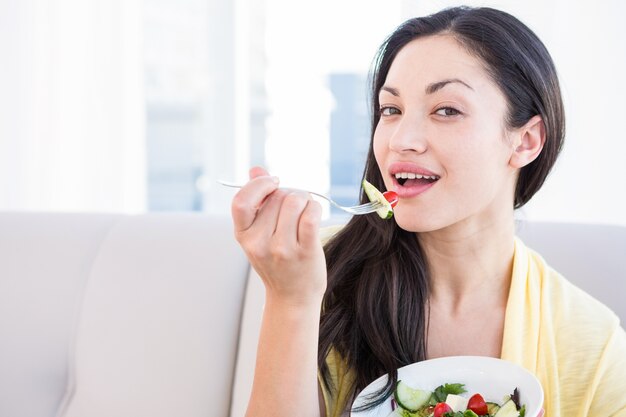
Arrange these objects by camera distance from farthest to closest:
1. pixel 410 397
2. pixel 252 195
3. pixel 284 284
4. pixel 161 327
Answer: pixel 161 327
pixel 410 397
pixel 284 284
pixel 252 195

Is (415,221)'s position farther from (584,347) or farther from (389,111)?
(584,347)

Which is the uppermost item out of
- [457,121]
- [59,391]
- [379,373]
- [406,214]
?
[457,121]

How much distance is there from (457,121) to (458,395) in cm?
46

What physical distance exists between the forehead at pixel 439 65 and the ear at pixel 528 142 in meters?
0.12

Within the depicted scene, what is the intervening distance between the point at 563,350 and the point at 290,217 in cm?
69

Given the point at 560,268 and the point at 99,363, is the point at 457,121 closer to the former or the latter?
the point at 560,268

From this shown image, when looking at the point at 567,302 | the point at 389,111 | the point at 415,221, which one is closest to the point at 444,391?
the point at 415,221

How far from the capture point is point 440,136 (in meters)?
1.30

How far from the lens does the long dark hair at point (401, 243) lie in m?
1.38

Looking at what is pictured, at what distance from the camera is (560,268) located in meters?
1.61

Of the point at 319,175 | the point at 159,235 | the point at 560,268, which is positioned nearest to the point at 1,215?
the point at 159,235

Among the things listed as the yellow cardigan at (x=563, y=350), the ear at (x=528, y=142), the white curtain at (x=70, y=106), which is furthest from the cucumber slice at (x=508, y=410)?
the white curtain at (x=70, y=106)

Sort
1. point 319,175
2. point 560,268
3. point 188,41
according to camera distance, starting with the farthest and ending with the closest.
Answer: point 188,41
point 319,175
point 560,268

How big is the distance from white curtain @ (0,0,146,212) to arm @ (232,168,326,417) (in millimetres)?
2149
